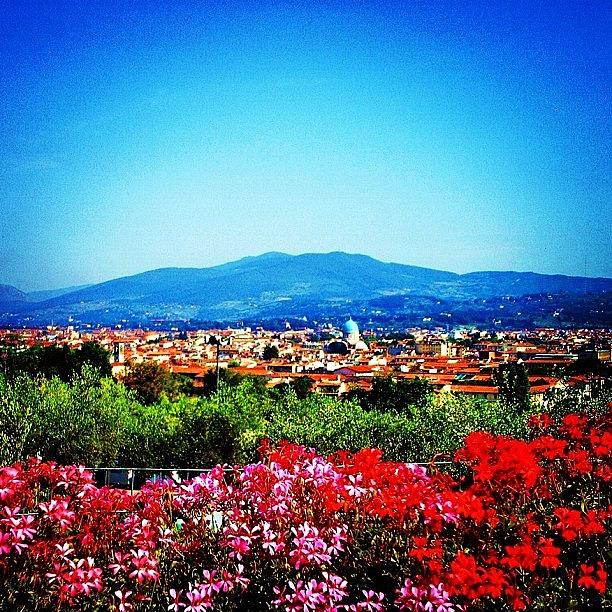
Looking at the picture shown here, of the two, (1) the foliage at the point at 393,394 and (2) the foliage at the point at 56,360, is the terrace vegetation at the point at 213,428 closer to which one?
(1) the foliage at the point at 393,394

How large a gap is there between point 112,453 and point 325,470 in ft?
30.1

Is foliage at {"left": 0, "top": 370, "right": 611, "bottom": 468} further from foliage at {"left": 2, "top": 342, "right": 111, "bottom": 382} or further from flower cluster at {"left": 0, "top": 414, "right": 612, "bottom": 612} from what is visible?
foliage at {"left": 2, "top": 342, "right": 111, "bottom": 382}

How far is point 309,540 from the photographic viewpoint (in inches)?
125

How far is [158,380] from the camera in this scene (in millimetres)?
31703

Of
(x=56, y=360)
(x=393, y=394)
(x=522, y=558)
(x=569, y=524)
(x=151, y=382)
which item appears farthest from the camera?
(x=56, y=360)

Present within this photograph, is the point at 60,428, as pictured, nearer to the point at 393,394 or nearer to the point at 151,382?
the point at 393,394

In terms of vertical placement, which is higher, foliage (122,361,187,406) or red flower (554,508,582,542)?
red flower (554,508,582,542)

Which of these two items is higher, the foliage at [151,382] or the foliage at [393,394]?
the foliage at [393,394]

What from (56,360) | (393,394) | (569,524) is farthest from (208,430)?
(56,360)

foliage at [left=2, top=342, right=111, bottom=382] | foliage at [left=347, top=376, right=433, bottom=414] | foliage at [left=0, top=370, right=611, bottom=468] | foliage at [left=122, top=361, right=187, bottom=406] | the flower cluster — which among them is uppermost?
the flower cluster

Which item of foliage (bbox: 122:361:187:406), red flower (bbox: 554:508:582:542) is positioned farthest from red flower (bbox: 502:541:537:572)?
foliage (bbox: 122:361:187:406)

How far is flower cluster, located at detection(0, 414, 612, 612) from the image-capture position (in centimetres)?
300

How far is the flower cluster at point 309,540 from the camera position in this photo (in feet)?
9.86

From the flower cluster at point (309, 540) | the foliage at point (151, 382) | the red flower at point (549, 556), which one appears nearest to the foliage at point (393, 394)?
the foliage at point (151, 382)
